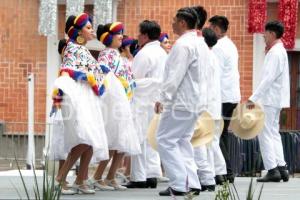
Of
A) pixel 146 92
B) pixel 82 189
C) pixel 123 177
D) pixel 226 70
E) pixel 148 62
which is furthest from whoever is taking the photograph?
pixel 226 70

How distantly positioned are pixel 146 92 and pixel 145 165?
0.80m

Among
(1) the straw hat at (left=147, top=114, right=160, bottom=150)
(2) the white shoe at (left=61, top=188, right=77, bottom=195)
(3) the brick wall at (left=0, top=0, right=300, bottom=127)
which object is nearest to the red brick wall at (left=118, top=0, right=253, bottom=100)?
(3) the brick wall at (left=0, top=0, right=300, bottom=127)

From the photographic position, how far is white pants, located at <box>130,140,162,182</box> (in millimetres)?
12477

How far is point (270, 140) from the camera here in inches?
539

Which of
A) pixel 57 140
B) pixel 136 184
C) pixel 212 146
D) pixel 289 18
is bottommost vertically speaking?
pixel 136 184

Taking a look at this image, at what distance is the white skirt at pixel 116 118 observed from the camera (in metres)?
11.7

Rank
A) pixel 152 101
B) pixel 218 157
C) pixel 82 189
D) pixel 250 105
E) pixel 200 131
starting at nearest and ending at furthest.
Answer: pixel 82 189
pixel 200 131
pixel 152 101
pixel 218 157
pixel 250 105

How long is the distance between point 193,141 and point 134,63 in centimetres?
136

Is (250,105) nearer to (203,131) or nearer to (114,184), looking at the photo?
(203,131)

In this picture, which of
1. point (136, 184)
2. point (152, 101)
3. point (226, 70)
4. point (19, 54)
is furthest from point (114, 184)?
point (19, 54)

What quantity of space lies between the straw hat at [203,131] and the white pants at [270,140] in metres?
1.97

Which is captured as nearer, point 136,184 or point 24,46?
point 136,184

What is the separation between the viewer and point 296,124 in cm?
2153

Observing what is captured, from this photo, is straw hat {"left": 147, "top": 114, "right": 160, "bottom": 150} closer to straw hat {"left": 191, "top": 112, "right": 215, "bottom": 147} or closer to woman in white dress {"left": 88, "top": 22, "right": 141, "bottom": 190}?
woman in white dress {"left": 88, "top": 22, "right": 141, "bottom": 190}
